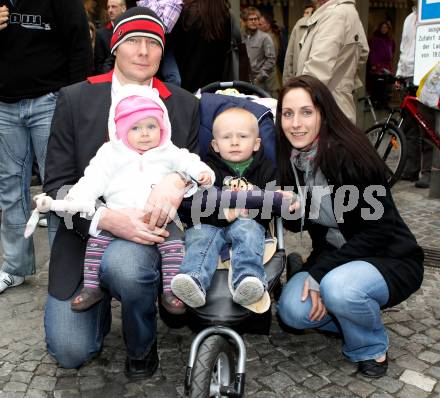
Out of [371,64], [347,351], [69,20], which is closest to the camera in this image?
[347,351]

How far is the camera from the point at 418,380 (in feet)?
10.0

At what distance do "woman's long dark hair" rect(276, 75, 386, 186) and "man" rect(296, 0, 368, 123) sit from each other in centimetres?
168

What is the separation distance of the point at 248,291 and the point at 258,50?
6.43 meters

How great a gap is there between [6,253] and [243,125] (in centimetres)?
209

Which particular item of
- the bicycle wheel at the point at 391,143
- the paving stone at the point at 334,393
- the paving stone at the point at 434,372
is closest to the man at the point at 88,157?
the paving stone at the point at 334,393

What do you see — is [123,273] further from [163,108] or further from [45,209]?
[163,108]

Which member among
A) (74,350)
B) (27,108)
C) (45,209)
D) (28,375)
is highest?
(27,108)

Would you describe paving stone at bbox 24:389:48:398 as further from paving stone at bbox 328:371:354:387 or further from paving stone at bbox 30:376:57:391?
paving stone at bbox 328:371:354:387

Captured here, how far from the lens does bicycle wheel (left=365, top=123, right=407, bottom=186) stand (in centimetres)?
642

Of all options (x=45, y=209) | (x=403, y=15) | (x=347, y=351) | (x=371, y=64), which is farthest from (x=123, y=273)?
(x=403, y=15)

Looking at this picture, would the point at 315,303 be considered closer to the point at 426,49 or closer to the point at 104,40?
the point at 426,49

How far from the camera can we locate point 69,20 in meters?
3.82

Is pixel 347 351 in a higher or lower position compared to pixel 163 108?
lower

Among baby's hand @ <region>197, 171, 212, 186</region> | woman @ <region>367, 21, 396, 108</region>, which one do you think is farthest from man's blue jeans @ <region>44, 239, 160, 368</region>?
woman @ <region>367, 21, 396, 108</region>
